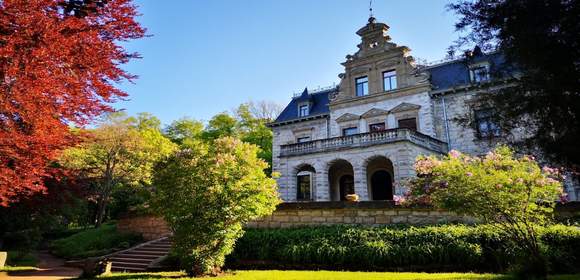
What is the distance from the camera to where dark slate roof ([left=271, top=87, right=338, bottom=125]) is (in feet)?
92.6

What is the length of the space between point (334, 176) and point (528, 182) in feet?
56.5

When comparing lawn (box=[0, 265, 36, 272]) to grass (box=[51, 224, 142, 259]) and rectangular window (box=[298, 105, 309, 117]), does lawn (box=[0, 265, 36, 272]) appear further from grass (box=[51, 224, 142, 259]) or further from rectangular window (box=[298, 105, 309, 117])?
rectangular window (box=[298, 105, 309, 117])

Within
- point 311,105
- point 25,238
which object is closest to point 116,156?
point 25,238

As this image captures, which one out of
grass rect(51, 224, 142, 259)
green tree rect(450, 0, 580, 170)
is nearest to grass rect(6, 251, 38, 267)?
grass rect(51, 224, 142, 259)

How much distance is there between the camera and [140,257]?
14.5m

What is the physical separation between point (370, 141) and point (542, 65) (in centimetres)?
1624

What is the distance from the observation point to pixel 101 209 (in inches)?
1035

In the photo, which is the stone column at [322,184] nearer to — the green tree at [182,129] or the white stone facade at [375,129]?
the white stone facade at [375,129]

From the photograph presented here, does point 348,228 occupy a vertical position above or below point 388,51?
below

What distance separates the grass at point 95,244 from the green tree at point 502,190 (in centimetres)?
1546

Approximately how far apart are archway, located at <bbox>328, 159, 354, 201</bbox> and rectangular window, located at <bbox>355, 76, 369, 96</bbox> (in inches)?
210

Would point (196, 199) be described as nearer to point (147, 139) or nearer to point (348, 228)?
point (348, 228)

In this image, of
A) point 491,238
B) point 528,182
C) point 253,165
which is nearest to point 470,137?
point 491,238

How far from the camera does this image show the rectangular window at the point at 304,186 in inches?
1035
